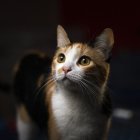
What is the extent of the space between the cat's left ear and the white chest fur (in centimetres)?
10

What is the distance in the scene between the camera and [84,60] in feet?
2.26

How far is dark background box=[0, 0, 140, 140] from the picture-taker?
833 millimetres

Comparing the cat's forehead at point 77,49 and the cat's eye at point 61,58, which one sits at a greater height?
the cat's forehead at point 77,49

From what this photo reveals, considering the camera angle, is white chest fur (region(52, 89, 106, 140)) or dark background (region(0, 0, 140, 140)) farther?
dark background (region(0, 0, 140, 140))

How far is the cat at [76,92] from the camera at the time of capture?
2.25 ft

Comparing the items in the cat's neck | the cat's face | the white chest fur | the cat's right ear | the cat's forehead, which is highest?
the cat's right ear

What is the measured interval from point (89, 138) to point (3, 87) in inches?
19.2

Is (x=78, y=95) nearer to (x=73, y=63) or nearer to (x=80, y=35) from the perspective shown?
(x=73, y=63)

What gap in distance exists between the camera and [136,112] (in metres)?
1.02

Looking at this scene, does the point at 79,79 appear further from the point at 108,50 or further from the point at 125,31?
the point at 125,31

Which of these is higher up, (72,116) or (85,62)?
(85,62)

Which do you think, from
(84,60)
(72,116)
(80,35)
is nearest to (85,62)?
(84,60)

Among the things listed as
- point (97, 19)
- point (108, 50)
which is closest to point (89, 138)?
point (108, 50)

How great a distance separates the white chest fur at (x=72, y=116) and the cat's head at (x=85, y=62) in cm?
4
